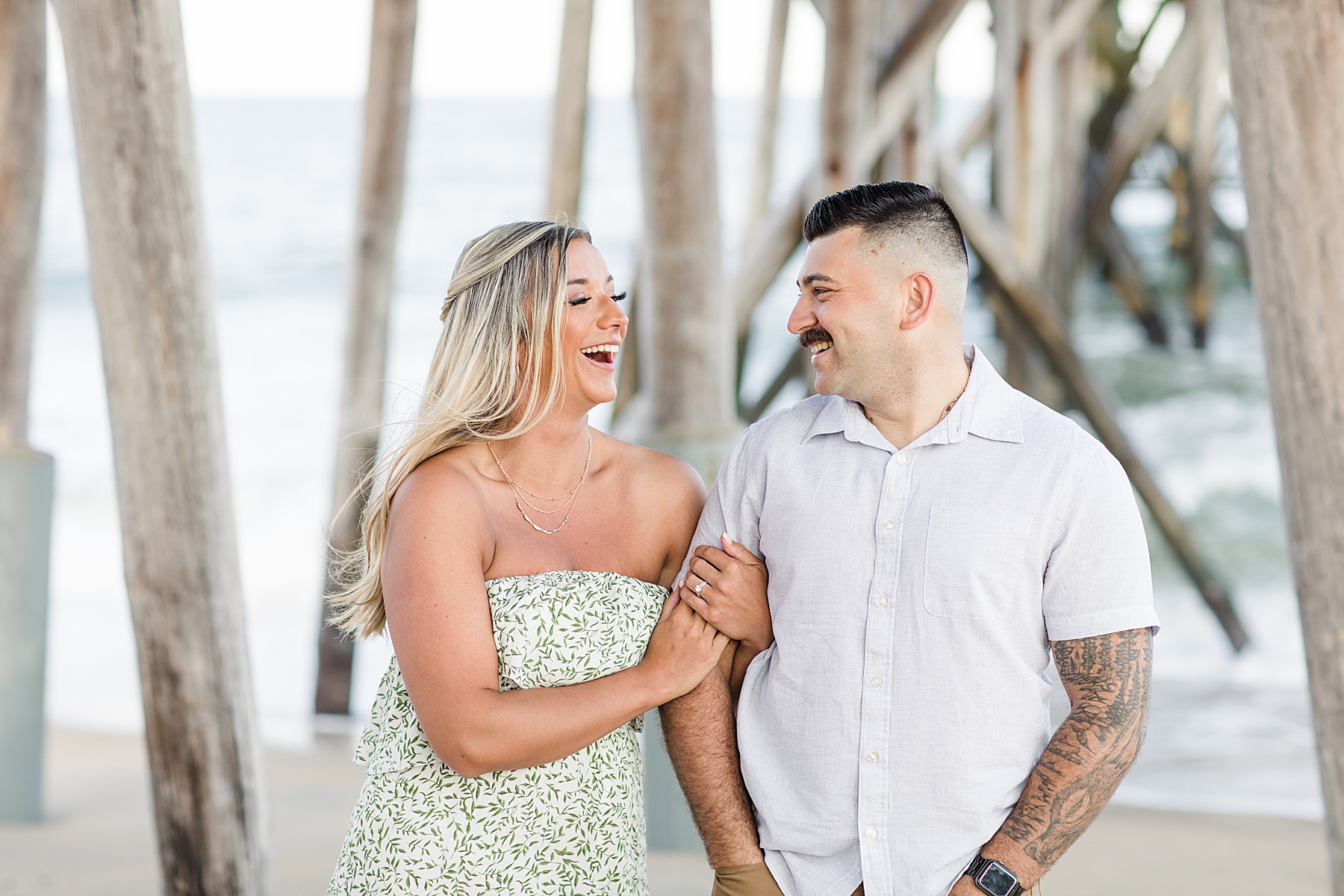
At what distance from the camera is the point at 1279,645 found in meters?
7.52

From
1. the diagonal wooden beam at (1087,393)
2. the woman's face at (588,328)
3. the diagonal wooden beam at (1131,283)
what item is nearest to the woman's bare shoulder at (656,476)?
the woman's face at (588,328)

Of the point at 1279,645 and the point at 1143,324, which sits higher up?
the point at 1143,324

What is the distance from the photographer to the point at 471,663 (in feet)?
5.95

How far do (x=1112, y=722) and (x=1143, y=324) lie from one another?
46.1 feet

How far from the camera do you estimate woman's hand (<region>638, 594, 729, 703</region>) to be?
1898 millimetres

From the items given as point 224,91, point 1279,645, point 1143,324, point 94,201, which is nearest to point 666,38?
point 94,201

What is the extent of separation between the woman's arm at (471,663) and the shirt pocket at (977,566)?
350 millimetres

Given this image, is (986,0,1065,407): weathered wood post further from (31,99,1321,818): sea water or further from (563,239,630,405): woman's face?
(563,239,630,405): woman's face

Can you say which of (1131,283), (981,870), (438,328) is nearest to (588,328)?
(981,870)

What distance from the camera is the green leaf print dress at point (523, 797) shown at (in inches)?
74.9

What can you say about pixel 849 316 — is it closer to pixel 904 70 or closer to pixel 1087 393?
pixel 904 70

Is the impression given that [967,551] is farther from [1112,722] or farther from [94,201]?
[94,201]

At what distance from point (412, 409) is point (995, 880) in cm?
115

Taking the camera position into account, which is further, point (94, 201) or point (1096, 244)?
point (1096, 244)
